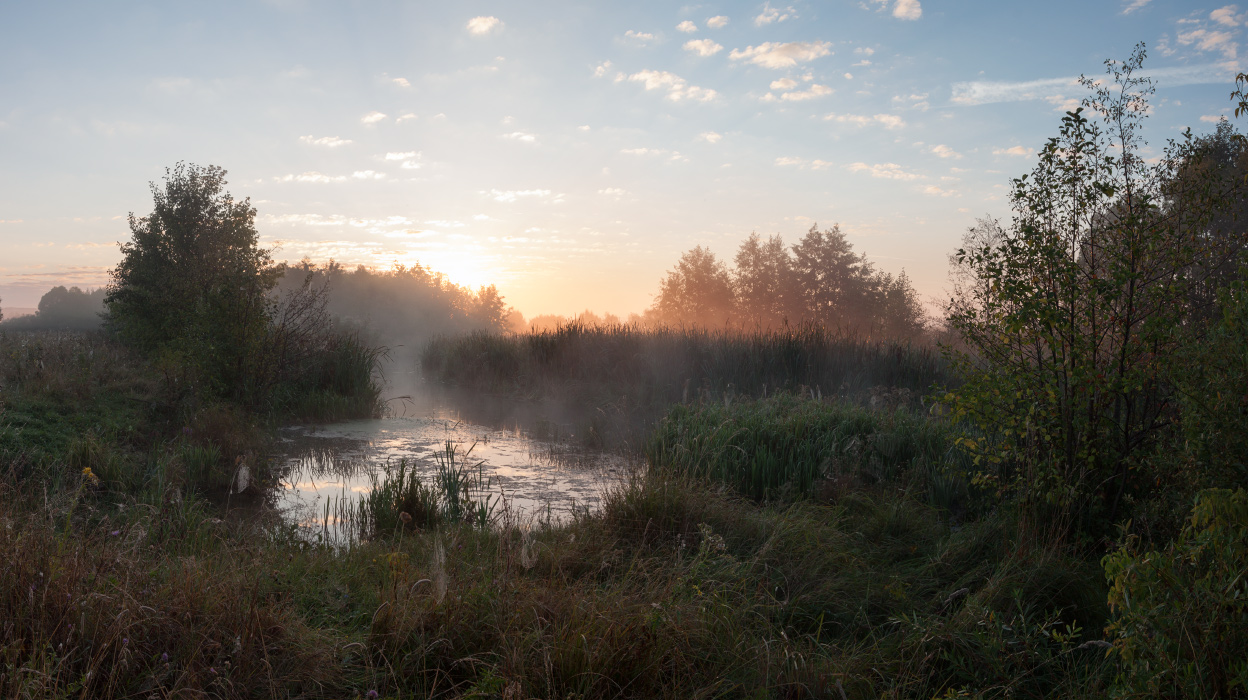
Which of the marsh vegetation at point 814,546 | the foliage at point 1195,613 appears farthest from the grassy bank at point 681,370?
the foliage at point 1195,613

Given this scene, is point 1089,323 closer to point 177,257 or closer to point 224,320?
point 224,320

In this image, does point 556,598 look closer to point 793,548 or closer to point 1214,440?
point 793,548

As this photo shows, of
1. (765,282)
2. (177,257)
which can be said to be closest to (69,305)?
(177,257)

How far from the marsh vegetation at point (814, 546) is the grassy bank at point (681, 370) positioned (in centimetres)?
393

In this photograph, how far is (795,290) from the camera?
46938 mm

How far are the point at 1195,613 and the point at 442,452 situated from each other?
25.5 ft

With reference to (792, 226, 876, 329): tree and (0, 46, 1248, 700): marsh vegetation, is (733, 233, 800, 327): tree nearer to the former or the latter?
(792, 226, 876, 329): tree

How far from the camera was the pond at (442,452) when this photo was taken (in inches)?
240

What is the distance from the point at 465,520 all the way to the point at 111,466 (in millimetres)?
4106

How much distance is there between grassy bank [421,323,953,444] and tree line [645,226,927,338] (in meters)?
24.7

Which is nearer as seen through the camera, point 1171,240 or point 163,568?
point 163,568

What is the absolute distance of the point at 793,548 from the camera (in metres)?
4.34

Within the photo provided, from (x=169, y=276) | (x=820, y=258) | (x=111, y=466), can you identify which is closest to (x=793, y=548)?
(x=111, y=466)

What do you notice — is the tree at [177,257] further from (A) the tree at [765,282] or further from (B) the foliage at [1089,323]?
(A) the tree at [765,282]
